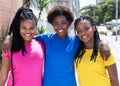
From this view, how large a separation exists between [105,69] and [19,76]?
2.99ft

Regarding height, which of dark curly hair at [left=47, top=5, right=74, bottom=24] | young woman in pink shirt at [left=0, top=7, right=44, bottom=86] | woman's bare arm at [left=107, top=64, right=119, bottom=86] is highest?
dark curly hair at [left=47, top=5, right=74, bottom=24]

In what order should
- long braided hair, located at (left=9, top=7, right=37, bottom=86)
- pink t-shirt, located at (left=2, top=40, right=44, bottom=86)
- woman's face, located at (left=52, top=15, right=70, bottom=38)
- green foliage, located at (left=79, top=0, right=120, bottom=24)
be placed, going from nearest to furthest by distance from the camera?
pink t-shirt, located at (left=2, top=40, right=44, bottom=86), long braided hair, located at (left=9, top=7, right=37, bottom=86), woman's face, located at (left=52, top=15, right=70, bottom=38), green foliage, located at (left=79, top=0, right=120, bottom=24)

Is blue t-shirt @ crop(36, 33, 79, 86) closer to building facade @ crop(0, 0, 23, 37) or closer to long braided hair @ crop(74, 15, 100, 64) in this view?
long braided hair @ crop(74, 15, 100, 64)

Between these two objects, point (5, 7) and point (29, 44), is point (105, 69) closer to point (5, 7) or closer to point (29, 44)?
point (29, 44)

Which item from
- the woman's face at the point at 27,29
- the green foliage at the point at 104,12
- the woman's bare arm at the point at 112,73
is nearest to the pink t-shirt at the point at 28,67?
the woman's face at the point at 27,29

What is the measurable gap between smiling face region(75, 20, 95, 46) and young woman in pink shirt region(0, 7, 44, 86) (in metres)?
0.46

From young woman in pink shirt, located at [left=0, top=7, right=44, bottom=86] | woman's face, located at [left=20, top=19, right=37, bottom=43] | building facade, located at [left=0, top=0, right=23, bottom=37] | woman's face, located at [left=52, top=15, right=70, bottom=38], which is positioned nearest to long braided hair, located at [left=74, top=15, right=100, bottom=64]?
woman's face, located at [left=52, top=15, right=70, bottom=38]

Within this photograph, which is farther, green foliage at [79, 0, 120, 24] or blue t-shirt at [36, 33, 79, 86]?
green foliage at [79, 0, 120, 24]

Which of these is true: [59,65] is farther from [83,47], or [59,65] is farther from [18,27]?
[18,27]

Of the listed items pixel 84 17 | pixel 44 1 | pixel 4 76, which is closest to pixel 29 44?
pixel 4 76

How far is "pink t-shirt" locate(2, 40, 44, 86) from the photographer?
3783 millimetres

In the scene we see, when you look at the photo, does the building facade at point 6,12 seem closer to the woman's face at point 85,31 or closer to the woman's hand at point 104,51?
the woman's face at point 85,31

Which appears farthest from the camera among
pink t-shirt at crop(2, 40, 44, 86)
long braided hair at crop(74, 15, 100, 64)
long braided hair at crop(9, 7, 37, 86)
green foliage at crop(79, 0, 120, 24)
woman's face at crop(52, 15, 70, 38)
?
green foliage at crop(79, 0, 120, 24)

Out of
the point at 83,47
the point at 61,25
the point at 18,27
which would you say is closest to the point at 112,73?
the point at 83,47
